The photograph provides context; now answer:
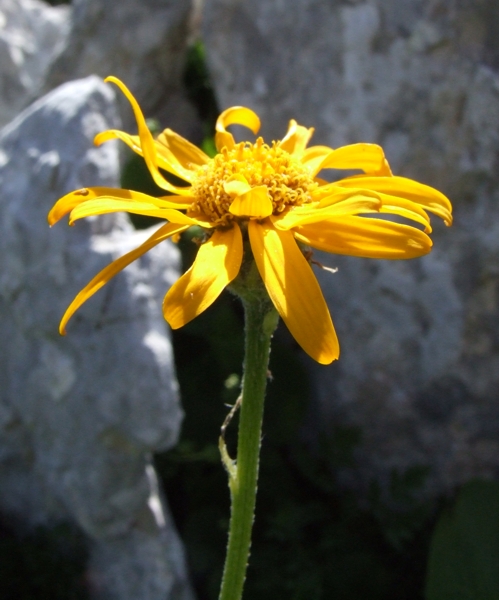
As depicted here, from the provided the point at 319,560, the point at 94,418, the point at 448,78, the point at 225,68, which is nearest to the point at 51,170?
the point at 94,418

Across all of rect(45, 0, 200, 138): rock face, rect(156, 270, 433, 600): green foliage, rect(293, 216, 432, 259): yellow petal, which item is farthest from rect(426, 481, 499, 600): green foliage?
rect(45, 0, 200, 138): rock face

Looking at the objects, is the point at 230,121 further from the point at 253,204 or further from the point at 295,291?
the point at 295,291

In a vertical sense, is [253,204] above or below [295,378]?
above

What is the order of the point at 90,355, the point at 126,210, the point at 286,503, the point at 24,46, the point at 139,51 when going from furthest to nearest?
the point at 24,46, the point at 139,51, the point at 286,503, the point at 90,355, the point at 126,210

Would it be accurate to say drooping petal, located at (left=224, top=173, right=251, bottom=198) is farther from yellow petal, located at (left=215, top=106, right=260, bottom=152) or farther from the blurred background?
the blurred background

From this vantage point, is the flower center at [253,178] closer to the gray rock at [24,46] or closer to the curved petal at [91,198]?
the curved petal at [91,198]

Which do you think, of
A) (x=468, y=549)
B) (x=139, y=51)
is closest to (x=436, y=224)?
(x=468, y=549)

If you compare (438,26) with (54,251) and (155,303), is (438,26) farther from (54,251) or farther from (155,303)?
(54,251)
